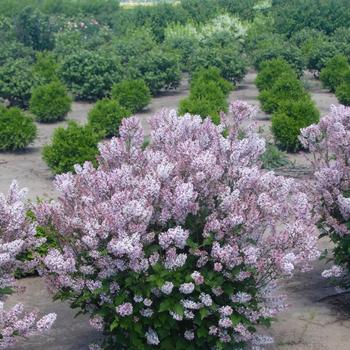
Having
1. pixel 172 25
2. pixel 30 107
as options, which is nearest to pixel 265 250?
pixel 30 107

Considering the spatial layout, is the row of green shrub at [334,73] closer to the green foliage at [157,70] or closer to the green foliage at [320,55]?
the green foliage at [320,55]

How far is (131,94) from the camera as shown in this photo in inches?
588

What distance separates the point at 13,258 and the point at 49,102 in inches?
388

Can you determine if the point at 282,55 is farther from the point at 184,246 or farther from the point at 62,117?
the point at 184,246

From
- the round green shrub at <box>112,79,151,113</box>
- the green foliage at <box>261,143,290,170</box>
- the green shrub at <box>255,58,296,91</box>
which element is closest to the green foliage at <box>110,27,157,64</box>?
the green shrub at <box>255,58,296,91</box>

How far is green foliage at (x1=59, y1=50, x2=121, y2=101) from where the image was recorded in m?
16.6

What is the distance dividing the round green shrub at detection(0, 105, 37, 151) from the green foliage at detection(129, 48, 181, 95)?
219 inches

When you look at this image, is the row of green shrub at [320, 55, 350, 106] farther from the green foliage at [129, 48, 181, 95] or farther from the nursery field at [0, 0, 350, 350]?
the nursery field at [0, 0, 350, 350]

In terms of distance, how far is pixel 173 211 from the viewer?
15.8ft

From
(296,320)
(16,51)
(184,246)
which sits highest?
(184,246)

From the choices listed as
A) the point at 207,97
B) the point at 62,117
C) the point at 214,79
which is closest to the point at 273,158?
the point at 207,97

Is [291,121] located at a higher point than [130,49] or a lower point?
higher

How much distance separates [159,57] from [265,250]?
13.2 metres

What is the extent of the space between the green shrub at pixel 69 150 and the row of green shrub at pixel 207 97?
1.60m
